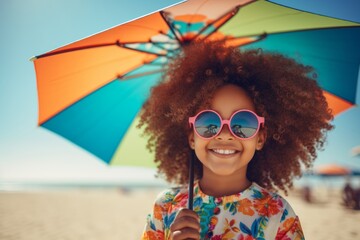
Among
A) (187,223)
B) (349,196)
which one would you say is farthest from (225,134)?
(349,196)

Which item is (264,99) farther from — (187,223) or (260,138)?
(187,223)

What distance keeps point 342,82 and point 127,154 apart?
2.29 m

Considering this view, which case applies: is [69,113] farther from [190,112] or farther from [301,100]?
[301,100]

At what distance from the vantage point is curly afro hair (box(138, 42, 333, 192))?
244 cm

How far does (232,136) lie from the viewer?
2.14 metres

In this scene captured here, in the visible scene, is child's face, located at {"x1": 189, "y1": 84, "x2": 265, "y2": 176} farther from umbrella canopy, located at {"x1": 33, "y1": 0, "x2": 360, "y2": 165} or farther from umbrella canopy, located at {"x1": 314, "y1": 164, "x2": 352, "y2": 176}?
umbrella canopy, located at {"x1": 314, "y1": 164, "x2": 352, "y2": 176}

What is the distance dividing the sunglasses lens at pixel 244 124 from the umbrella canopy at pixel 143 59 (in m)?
0.82

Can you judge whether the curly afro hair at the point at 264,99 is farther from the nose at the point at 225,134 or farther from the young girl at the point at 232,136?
the nose at the point at 225,134

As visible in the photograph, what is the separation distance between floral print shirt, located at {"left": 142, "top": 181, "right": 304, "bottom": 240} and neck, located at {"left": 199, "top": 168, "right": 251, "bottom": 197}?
0.09 metres

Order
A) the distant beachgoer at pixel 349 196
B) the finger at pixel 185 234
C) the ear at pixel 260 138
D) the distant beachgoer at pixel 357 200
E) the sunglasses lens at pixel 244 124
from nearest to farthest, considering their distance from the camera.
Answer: the finger at pixel 185 234 < the sunglasses lens at pixel 244 124 < the ear at pixel 260 138 < the distant beachgoer at pixel 357 200 < the distant beachgoer at pixel 349 196

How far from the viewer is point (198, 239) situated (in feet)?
6.04

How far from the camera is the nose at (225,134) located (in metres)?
2.15

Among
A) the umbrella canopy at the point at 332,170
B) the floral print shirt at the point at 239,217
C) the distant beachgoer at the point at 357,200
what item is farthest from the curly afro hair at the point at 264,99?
A: the umbrella canopy at the point at 332,170

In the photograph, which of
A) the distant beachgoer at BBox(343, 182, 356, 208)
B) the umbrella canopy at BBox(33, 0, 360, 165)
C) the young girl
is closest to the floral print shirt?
the young girl
